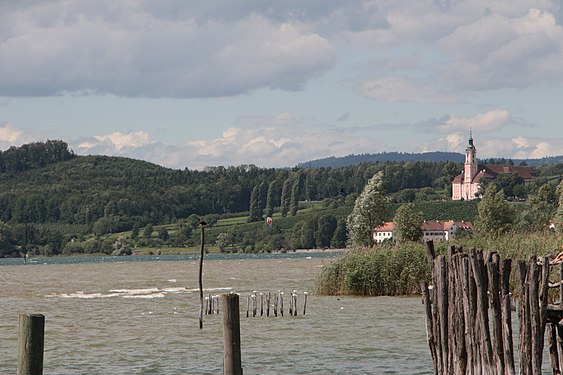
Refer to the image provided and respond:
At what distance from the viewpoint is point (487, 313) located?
58.3 feet

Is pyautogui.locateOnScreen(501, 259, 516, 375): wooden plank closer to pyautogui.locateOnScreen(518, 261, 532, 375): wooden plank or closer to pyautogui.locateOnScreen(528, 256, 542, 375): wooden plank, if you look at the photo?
pyautogui.locateOnScreen(518, 261, 532, 375): wooden plank

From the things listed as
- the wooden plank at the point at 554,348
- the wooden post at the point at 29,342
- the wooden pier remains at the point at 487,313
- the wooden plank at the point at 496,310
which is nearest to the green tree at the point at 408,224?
the wooden plank at the point at 554,348

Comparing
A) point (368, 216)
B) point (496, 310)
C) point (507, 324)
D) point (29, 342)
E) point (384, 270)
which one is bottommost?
point (29, 342)

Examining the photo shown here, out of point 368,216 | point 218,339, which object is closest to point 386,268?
point 218,339

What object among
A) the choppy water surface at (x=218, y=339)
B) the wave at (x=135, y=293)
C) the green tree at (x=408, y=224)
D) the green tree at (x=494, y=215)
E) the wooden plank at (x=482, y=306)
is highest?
the green tree at (x=494, y=215)

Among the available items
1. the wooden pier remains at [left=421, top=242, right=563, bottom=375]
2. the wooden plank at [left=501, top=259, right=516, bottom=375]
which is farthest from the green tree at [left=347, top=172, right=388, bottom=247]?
the wooden plank at [left=501, top=259, right=516, bottom=375]

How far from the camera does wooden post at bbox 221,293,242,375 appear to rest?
1573 centimetres

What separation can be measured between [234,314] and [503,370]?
4.79m

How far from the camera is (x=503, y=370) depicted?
58.2ft

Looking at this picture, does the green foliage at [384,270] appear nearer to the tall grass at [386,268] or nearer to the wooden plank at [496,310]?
the tall grass at [386,268]

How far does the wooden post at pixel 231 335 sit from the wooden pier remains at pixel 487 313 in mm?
4231

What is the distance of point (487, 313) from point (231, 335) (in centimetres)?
450

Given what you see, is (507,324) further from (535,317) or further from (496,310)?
(535,317)

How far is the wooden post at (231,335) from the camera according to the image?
1573 cm
